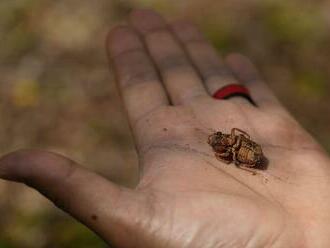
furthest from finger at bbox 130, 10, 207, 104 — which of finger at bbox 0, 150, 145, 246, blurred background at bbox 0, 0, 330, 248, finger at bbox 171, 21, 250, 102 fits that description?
finger at bbox 0, 150, 145, 246

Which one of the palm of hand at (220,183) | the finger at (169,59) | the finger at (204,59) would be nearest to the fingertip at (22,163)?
the palm of hand at (220,183)

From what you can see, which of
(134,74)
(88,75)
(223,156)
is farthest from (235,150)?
(88,75)

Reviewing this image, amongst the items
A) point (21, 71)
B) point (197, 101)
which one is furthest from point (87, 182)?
point (21, 71)

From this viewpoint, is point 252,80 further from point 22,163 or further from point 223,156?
point 22,163

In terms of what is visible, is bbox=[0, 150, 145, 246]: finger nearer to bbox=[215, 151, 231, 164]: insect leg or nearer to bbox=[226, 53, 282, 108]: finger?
bbox=[215, 151, 231, 164]: insect leg

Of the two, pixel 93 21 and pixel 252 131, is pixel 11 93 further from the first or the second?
pixel 252 131

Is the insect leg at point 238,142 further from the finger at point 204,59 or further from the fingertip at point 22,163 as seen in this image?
the fingertip at point 22,163
